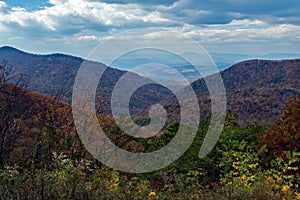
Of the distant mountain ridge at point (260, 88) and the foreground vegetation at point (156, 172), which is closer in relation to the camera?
the foreground vegetation at point (156, 172)

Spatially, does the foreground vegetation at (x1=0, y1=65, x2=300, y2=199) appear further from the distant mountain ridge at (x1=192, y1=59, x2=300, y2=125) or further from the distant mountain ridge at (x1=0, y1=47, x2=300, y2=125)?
the distant mountain ridge at (x1=0, y1=47, x2=300, y2=125)

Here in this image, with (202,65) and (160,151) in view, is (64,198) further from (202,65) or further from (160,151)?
(160,151)

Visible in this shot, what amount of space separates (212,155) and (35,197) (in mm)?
6985

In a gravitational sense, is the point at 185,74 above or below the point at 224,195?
above

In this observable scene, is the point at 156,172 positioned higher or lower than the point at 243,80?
higher

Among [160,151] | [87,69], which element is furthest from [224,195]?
[160,151]

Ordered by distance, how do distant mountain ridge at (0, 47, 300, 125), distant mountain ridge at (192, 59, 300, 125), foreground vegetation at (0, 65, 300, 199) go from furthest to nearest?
distant mountain ridge at (0, 47, 300, 125)
distant mountain ridge at (192, 59, 300, 125)
foreground vegetation at (0, 65, 300, 199)

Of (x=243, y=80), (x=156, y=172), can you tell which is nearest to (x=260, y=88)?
(x=243, y=80)

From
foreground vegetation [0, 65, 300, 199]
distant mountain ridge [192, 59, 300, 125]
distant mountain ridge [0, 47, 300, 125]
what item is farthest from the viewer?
distant mountain ridge [0, 47, 300, 125]

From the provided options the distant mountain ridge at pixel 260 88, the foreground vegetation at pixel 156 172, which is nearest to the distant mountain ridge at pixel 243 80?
the distant mountain ridge at pixel 260 88

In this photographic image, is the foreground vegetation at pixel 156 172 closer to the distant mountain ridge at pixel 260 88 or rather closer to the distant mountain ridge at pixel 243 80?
the distant mountain ridge at pixel 260 88

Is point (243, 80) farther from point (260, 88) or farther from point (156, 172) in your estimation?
point (156, 172)

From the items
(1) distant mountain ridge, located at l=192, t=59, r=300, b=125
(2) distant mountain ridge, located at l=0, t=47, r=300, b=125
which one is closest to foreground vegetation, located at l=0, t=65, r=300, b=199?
(1) distant mountain ridge, located at l=192, t=59, r=300, b=125

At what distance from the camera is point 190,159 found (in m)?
9.46
